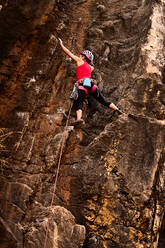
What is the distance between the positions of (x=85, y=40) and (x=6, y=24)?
7.00 feet

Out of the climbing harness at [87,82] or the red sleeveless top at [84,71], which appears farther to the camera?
the red sleeveless top at [84,71]

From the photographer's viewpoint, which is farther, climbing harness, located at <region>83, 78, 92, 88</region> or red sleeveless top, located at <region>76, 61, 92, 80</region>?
red sleeveless top, located at <region>76, 61, 92, 80</region>

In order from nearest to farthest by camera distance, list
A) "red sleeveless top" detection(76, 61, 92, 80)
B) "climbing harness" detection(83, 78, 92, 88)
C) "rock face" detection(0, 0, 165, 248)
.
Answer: "rock face" detection(0, 0, 165, 248)
"climbing harness" detection(83, 78, 92, 88)
"red sleeveless top" detection(76, 61, 92, 80)

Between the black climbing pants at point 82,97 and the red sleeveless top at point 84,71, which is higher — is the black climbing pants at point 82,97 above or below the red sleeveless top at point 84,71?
below

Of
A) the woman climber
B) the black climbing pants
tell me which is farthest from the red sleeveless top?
the black climbing pants

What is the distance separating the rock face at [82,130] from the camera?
206 inches

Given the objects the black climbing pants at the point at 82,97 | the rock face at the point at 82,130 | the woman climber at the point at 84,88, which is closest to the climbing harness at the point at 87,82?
the woman climber at the point at 84,88

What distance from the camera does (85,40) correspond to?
7.58 meters

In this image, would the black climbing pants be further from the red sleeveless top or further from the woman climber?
the red sleeveless top

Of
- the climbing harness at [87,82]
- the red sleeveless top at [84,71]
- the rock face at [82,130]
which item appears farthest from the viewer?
the red sleeveless top at [84,71]

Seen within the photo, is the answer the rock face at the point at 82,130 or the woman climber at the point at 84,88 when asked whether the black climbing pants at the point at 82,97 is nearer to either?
the woman climber at the point at 84,88

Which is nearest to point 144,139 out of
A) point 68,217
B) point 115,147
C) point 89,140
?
point 115,147

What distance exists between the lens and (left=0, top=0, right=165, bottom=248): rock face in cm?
524

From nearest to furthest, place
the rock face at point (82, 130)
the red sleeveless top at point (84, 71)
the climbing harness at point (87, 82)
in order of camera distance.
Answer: the rock face at point (82, 130) → the climbing harness at point (87, 82) → the red sleeveless top at point (84, 71)
